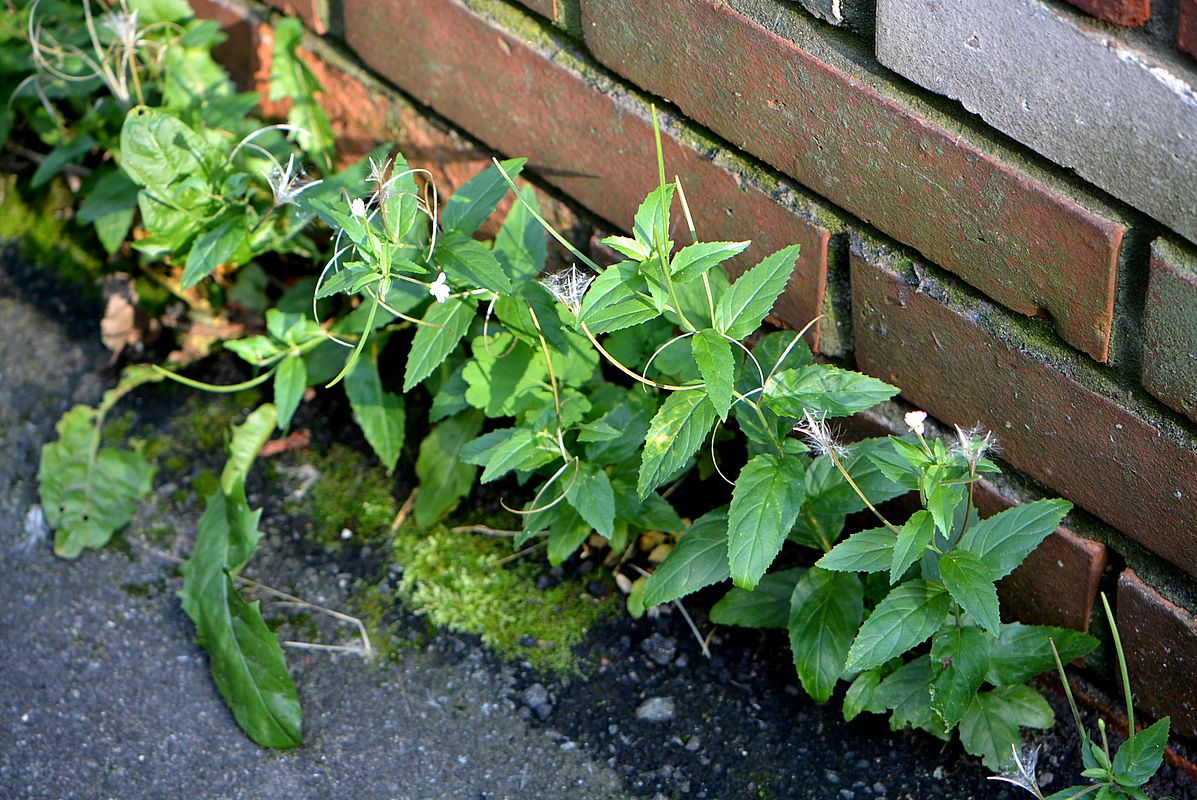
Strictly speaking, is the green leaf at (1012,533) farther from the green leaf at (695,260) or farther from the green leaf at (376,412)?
the green leaf at (376,412)

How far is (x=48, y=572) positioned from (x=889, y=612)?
1338 mm

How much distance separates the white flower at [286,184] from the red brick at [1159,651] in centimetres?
126

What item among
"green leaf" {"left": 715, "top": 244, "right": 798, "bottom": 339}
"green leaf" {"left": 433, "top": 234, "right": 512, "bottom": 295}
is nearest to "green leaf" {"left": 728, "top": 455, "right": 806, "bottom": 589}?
"green leaf" {"left": 715, "top": 244, "right": 798, "bottom": 339}

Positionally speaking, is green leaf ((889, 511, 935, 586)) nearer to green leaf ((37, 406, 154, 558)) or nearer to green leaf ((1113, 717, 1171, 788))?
green leaf ((1113, 717, 1171, 788))

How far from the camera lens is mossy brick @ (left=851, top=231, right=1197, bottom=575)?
4.93ft

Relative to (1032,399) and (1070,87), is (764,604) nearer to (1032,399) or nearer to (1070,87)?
(1032,399)

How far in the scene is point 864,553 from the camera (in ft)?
5.04

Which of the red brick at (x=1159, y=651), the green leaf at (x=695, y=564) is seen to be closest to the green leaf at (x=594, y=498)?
the green leaf at (x=695, y=564)

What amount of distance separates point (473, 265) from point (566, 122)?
A: 362 millimetres

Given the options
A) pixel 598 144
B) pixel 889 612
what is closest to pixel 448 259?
pixel 598 144

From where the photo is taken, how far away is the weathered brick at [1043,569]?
1652mm

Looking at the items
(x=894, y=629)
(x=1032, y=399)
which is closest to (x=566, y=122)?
(x=1032, y=399)

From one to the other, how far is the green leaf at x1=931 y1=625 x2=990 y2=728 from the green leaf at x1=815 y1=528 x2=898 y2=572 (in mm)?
123

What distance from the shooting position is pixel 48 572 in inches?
81.6
